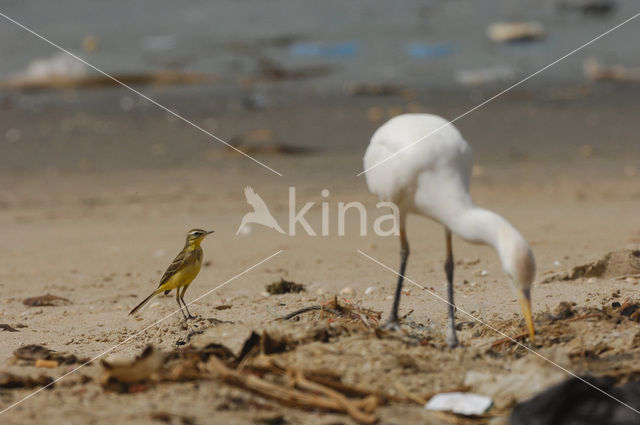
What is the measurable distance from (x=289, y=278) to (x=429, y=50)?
16143 mm

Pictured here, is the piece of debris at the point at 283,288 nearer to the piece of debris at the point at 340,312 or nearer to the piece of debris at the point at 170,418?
the piece of debris at the point at 340,312

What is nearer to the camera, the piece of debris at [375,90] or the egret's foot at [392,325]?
the egret's foot at [392,325]

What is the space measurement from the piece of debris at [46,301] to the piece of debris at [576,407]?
4441 millimetres

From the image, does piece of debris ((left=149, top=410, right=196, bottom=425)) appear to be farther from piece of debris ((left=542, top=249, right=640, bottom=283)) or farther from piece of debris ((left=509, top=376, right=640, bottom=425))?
piece of debris ((left=542, top=249, right=640, bottom=283))

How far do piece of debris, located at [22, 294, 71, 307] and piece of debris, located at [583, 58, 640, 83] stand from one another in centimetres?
1511

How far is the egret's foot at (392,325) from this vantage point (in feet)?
18.6

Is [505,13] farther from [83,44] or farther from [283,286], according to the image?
[283,286]

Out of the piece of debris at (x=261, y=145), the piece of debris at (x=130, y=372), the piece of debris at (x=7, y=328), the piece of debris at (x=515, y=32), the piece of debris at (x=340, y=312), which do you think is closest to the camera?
the piece of debris at (x=130, y=372)

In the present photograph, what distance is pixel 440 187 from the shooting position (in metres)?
5.25

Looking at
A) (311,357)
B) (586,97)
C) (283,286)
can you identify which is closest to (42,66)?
(586,97)

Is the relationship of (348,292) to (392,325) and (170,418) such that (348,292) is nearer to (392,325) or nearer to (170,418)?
(392,325)

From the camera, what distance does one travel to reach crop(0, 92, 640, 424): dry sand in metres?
4.58

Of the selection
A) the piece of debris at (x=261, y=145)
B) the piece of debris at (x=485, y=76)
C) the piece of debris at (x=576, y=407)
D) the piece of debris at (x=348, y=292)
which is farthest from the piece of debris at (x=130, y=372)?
the piece of debris at (x=485, y=76)

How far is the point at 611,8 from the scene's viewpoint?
25.6 m
